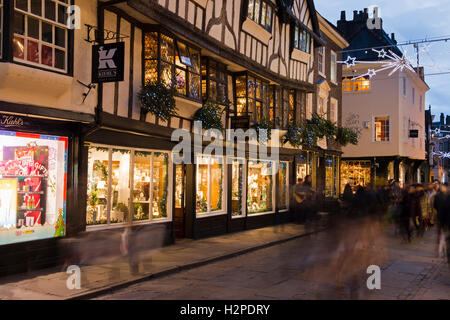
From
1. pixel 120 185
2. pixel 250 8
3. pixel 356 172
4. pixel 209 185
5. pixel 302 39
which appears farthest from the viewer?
pixel 356 172

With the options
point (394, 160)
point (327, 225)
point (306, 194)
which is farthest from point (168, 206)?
point (394, 160)

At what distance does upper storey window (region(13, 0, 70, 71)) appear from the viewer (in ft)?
27.3

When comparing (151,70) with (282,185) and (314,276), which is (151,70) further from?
(282,185)

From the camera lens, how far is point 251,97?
1622 centimetres

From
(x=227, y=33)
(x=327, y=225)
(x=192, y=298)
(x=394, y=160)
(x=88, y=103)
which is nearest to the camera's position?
(x=192, y=298)

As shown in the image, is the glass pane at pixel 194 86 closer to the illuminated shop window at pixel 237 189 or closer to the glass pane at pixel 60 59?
the illuminated shop window at pixel 237 189

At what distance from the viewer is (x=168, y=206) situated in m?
12.6

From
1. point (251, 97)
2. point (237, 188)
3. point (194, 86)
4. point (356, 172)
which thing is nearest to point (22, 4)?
point (194, 86)

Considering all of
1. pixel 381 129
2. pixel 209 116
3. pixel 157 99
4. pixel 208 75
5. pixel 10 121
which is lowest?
pixel 10 121

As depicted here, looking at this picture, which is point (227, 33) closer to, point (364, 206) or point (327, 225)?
point (364, 206)

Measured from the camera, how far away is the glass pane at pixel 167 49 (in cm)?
1171

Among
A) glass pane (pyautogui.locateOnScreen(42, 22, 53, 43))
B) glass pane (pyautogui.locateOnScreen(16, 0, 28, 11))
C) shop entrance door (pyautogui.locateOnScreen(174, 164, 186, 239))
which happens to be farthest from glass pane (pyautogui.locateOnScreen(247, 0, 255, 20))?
glass pane (pyautogui.locateOnScreen(16, 0, 28, 11))

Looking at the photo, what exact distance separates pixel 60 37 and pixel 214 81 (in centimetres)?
619
